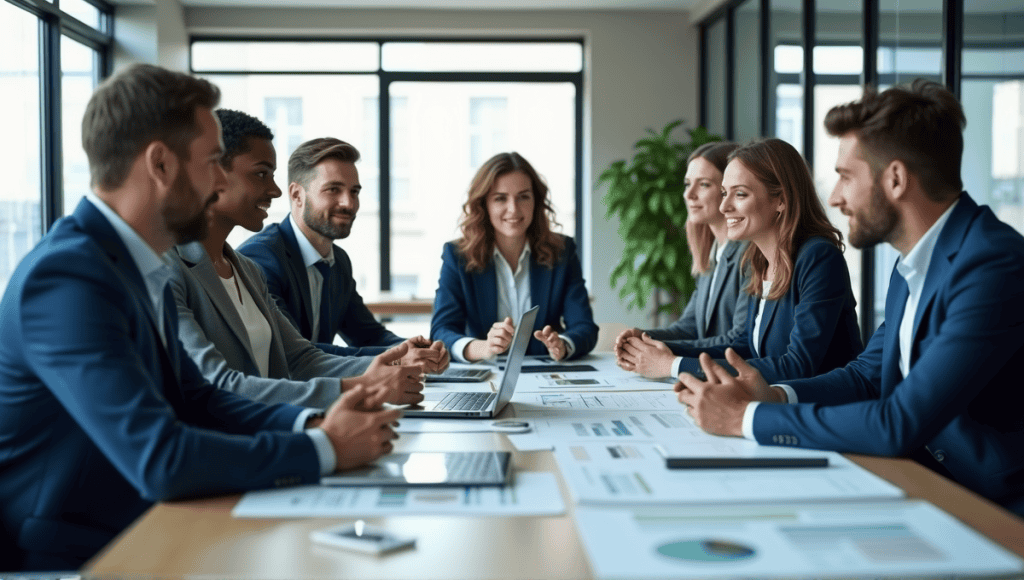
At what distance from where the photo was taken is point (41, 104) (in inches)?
224

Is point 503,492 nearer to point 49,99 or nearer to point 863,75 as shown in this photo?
point 863,75

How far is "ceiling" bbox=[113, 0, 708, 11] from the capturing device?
281 inches

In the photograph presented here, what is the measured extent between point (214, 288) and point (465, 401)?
69 cm

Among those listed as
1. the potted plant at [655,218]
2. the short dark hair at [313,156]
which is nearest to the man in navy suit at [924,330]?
the short dark hair at [313,156]

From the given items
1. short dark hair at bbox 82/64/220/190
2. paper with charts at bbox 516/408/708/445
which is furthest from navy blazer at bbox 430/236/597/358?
short dark hair at bbox 82/64/220/190

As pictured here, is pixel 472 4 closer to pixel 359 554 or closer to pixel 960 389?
pixel 960 389

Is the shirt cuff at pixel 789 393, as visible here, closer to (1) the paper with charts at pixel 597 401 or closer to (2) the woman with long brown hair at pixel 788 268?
(1) the paper with charts at pixel 597 401

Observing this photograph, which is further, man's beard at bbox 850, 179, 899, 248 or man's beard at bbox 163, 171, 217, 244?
man's beard at bbox 850, 179, 899, 248

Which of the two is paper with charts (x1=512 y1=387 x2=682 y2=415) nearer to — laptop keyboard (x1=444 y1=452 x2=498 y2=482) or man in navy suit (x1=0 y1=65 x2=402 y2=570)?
laptop keyboard (x1=444 y1=452 x2=498 y2=482)

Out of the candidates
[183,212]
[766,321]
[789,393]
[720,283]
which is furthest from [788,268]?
[183,212]

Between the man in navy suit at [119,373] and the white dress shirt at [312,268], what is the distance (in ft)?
5.15

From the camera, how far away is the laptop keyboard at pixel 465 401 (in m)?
2.03

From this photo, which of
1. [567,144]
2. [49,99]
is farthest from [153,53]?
[567,144]

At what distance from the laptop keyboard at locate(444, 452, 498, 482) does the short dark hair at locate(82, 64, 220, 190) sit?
27.7 inches
